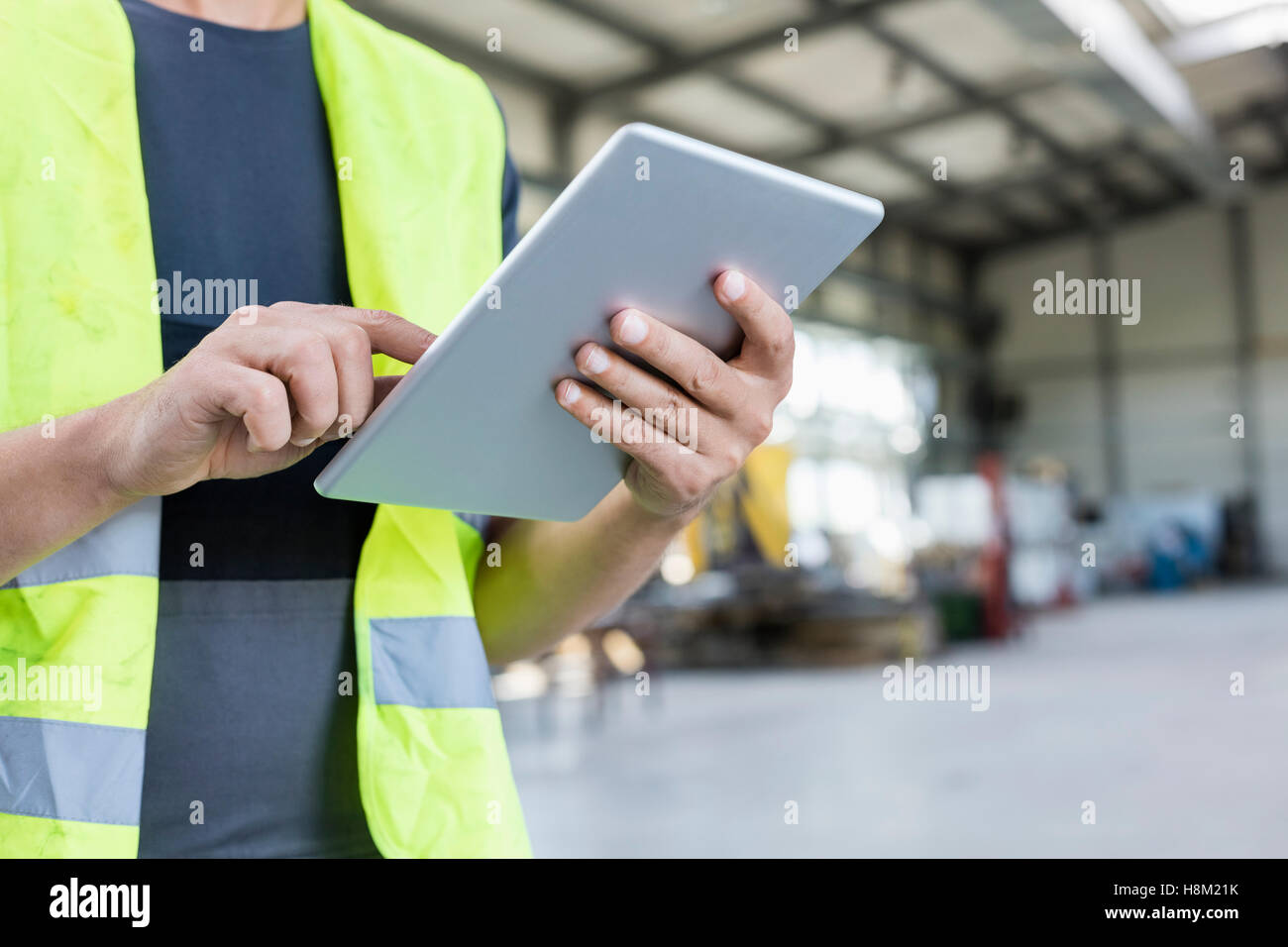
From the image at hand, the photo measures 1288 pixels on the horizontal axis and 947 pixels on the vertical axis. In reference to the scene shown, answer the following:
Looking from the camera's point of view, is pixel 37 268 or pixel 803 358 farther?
pixel 803 358

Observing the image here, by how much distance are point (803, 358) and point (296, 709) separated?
50.0 ft

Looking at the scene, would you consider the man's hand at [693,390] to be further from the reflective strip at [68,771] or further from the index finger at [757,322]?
the reflective strip at [68,771]

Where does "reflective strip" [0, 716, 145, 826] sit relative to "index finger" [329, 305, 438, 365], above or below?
below

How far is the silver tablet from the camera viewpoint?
64 cm

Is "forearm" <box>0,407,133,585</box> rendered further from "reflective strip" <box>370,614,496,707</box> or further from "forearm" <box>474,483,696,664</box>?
"forearm" <box>474,483,696,664</box>

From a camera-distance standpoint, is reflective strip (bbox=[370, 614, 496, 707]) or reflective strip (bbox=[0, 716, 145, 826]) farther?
reflective strip (bbox=[370, 614, 496, 707])

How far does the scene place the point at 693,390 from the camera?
30.0 inches

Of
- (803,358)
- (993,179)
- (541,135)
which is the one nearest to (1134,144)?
(993,179)

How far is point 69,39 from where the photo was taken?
831 mm

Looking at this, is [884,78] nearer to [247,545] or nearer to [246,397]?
[247,545]

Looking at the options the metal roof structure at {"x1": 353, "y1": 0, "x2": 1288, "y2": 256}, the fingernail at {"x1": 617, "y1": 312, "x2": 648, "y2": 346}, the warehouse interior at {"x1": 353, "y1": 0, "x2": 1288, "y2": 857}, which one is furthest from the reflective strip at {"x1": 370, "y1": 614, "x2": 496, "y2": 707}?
the metal roof structure at {"x1": 353, "y1": 0, "x2": 1288, "y2": 256}

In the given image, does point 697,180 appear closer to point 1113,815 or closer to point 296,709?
point 296,709

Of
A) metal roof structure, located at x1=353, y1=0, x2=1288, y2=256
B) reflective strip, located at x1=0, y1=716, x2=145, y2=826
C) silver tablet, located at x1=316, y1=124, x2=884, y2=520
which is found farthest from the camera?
metal roof structure, located at x1=353, y1=0, x2=1288, y2=256

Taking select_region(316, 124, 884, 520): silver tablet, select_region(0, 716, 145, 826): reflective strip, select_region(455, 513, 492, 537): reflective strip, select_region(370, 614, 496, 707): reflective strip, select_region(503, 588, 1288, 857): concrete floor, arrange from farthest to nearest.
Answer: select_region(503, 588, 1288, 857): concrete floor
select_region(455, 513, 492, 537): reflective strip
select_region(370, 614, 496, 707): reflective strip
select_region(0, 716, 145, 826): reflective strip
select_region(316, 124, 884, 520): silver tablet
